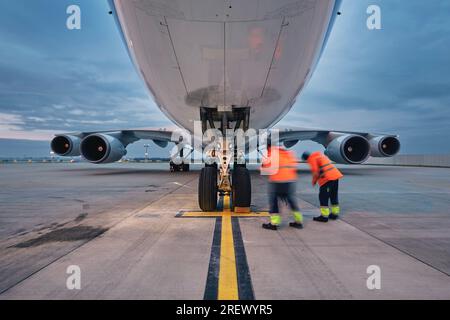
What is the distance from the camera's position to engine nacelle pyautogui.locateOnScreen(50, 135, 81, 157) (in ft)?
45.7

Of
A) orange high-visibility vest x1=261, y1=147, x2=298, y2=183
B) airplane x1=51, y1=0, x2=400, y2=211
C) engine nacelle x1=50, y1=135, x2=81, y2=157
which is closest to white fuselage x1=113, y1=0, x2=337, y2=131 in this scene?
airplane x1=51, y1=0, x2=400, y2=211

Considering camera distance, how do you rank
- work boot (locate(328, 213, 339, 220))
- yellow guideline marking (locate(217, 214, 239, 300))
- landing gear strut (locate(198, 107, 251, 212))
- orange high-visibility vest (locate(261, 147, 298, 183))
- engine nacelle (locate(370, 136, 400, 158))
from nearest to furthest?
yellow guideline marking (locate(217, 214, 239, 300))
orange high-visibility vest (locate(261, 147, 298, 183))
work boot (locate(328, 213, 339, 220))
landing gear strut (locate(198, 107, 251, 212))
engine nacelle (locate(370, 136, 400, 158))

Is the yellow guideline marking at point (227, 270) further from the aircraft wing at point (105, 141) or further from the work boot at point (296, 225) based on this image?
the aircraft wing at point (105, 141)

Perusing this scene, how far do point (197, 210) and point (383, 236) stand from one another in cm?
308

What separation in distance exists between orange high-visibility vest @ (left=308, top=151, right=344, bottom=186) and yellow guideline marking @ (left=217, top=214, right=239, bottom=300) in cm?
189

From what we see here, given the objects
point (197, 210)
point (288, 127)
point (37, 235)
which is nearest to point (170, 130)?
point (288, 127)

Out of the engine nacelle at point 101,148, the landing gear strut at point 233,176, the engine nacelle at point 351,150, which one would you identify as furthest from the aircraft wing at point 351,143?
the landing gear strut at point 233,176

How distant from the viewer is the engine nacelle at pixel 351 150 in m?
12.3

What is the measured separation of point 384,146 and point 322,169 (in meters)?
11.0

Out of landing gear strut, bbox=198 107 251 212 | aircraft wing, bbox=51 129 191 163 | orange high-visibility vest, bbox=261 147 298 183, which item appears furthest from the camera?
aircraft wing, bbox=51 129 191 163

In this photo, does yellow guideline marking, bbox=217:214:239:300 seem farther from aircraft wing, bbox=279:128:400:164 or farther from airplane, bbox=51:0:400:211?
aircraft wing, bbox=279:128:400:164

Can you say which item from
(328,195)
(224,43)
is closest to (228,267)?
(224,43)

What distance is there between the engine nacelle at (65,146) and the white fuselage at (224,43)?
39.3ft

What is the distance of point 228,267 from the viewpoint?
95.9 inches
